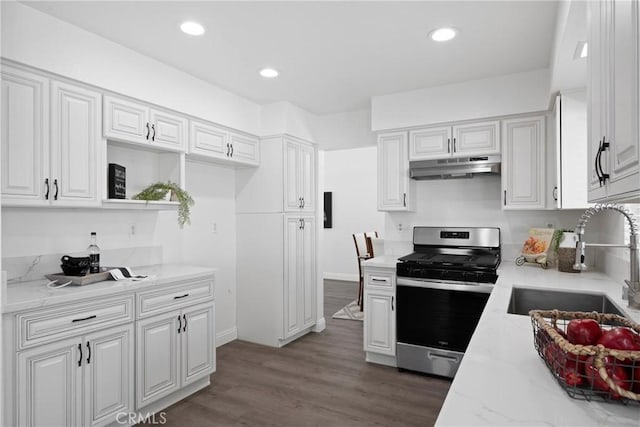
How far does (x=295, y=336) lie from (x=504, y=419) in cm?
358

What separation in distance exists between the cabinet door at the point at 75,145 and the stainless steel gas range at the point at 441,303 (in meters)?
2.43

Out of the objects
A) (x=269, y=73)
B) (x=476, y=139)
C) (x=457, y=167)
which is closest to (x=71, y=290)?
(x=269, y=73)

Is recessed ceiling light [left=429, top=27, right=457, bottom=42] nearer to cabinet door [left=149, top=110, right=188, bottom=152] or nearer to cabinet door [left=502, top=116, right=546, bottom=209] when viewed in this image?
cabinet door [left=502, top=116, right=546, bottom=209]

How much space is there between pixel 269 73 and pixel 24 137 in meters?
1.79

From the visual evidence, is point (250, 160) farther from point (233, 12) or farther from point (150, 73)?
point (233, 12)

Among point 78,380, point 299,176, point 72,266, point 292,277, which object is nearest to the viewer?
point 78,380

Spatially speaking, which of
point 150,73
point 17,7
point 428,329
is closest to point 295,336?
point 428,329

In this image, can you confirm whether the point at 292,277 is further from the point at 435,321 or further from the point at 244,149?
the point at 435,321

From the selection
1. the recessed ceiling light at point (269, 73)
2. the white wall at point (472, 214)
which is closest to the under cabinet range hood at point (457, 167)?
the white wall at point (472, 214)

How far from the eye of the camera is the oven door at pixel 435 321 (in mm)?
3051

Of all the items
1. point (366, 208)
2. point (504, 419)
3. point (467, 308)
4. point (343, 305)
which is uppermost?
point (366, 208)

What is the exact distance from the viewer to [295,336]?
13.9ft

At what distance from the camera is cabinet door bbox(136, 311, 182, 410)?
2.52m

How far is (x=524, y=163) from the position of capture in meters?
3.26
